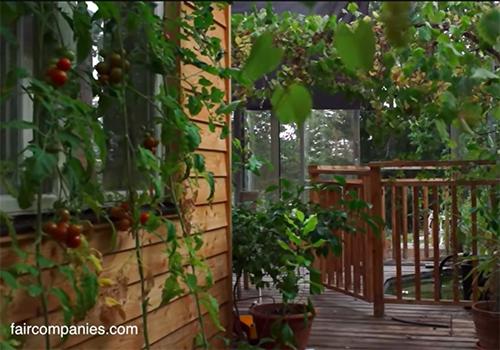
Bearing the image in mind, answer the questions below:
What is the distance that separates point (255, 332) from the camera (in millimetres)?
3180

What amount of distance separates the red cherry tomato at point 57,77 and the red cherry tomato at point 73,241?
1.25 ft

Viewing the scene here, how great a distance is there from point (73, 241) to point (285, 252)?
1580mm

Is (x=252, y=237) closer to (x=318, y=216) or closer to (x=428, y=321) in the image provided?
(x=318, y=216)

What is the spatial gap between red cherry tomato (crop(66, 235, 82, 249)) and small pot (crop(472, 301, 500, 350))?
7.15 ft

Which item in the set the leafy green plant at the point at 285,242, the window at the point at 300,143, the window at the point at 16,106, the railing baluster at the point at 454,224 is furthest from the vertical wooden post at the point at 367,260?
the window at the point at 16,106

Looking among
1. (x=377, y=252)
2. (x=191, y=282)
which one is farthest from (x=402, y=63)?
(x=377, y=252)

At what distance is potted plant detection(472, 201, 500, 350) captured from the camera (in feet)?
9.77

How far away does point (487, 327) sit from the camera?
3008 mm

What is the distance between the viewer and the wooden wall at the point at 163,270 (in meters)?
1.75

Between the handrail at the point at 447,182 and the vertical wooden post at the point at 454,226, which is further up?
the handrail at the point at 447,182

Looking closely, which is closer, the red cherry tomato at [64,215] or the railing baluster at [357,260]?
the red cherry tomato at [64,215]

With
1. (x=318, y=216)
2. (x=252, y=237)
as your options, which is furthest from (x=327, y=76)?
(x=252, y=237)

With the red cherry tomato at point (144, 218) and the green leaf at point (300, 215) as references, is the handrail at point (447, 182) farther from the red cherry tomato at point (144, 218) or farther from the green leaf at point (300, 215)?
the red cherry tomato at point (144, 218)

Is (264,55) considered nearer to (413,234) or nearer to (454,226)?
(454,226)
